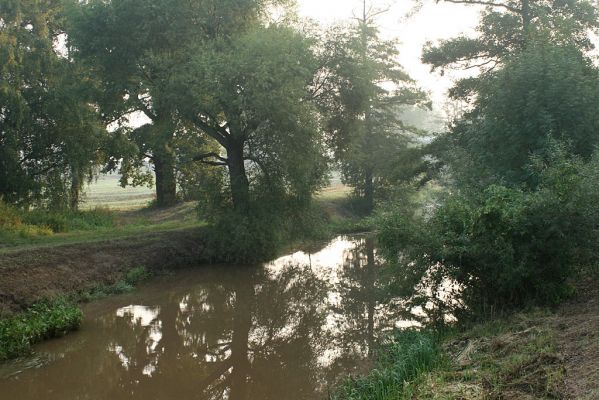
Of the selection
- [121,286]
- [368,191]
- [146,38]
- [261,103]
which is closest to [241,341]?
[121,286]

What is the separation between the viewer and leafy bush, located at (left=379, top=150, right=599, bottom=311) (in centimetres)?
942

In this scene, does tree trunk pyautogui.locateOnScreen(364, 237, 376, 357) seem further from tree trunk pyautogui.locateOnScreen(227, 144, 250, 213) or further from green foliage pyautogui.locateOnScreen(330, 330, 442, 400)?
tree trunk pyautogui.locateOnScreen(227, 144, 250, 213)

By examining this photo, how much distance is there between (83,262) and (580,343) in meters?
13.7

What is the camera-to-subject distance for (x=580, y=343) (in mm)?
6996

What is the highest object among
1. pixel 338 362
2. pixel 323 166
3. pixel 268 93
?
pixel 268 93

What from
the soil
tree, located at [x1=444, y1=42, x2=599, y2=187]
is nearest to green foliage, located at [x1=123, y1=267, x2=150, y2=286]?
the soil

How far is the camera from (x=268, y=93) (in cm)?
1705

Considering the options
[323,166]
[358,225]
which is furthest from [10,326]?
[358,225]

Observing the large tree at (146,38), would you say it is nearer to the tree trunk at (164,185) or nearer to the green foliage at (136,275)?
the green foliage at (136,275)

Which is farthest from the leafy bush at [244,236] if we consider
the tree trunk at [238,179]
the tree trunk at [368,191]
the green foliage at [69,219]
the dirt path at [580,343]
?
the tree trunk at [368,191]

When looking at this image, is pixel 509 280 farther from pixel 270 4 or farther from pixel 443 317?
pixel 270 4

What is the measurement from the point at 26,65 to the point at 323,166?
39.9 feet

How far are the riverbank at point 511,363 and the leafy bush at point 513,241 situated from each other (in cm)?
78

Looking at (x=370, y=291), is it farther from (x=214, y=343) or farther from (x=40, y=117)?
(x=40, y=117)
